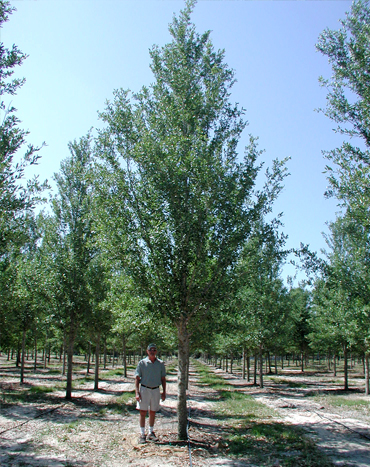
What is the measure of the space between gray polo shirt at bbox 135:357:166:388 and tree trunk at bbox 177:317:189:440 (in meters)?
0.76

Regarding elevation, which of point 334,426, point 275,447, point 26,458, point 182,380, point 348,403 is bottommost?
point 348,403

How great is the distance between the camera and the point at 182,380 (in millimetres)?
9141

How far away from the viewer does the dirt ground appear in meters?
7.02

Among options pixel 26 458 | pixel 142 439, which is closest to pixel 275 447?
pixel 142 439

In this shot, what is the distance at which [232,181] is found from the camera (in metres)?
9.45

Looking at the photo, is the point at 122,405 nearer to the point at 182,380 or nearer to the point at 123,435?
the point at 123,435

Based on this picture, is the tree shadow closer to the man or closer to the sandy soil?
the man

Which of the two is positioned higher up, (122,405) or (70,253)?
(70,253)

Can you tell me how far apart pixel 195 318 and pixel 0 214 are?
548cm

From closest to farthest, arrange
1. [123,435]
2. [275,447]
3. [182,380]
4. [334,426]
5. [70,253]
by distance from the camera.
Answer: [275,447], [123,435], [182,380], [334,426], [70,253]

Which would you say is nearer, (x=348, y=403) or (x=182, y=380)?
(x=182, y=380)

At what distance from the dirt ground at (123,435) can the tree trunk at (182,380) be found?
0.34 metres

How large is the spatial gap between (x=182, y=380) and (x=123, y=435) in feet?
6.40

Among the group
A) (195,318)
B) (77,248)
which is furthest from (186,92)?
(77,248)
